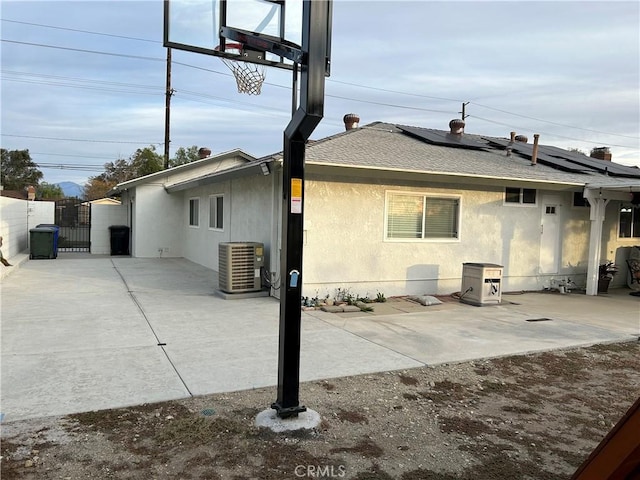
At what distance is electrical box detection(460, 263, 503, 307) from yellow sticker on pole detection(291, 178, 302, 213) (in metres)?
6.52

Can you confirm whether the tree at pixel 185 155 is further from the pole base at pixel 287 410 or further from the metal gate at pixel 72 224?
the pole base at pixel 287 410

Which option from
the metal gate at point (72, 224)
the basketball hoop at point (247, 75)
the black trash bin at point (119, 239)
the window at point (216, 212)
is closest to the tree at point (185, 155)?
the metal gate at point (72, 224)

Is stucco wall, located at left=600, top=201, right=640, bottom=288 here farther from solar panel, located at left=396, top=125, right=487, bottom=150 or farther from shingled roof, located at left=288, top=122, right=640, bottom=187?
solar panel, located at left=396, top=125, right=487, bottom=150

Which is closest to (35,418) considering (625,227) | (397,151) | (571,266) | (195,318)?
(195,318)

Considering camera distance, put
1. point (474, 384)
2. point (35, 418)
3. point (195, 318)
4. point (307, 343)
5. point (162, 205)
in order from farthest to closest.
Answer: point (162, 205)
point (195, 318)
point (307, 343)
point (474, 384)
point (35, 418)

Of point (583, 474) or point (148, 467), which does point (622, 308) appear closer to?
point (583, 474)

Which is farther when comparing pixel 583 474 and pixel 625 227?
pixel 625 227

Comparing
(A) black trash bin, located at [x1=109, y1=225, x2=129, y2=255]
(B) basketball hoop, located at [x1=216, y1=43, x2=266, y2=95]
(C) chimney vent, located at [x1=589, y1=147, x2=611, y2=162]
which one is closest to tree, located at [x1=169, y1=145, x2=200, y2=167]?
(A) black trash bin, located at [x1=109, y1=225, x2=129, y2=255]

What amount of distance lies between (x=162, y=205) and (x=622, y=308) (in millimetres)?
14560

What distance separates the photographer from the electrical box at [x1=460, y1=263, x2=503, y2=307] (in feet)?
30.6

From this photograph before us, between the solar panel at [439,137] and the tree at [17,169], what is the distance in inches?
1796

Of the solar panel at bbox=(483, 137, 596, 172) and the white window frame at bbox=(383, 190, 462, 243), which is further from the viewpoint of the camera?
the solar panel at bbox=(483, 137, 596, 172)

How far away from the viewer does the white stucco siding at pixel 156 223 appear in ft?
55.9

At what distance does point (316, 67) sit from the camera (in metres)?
3.41
